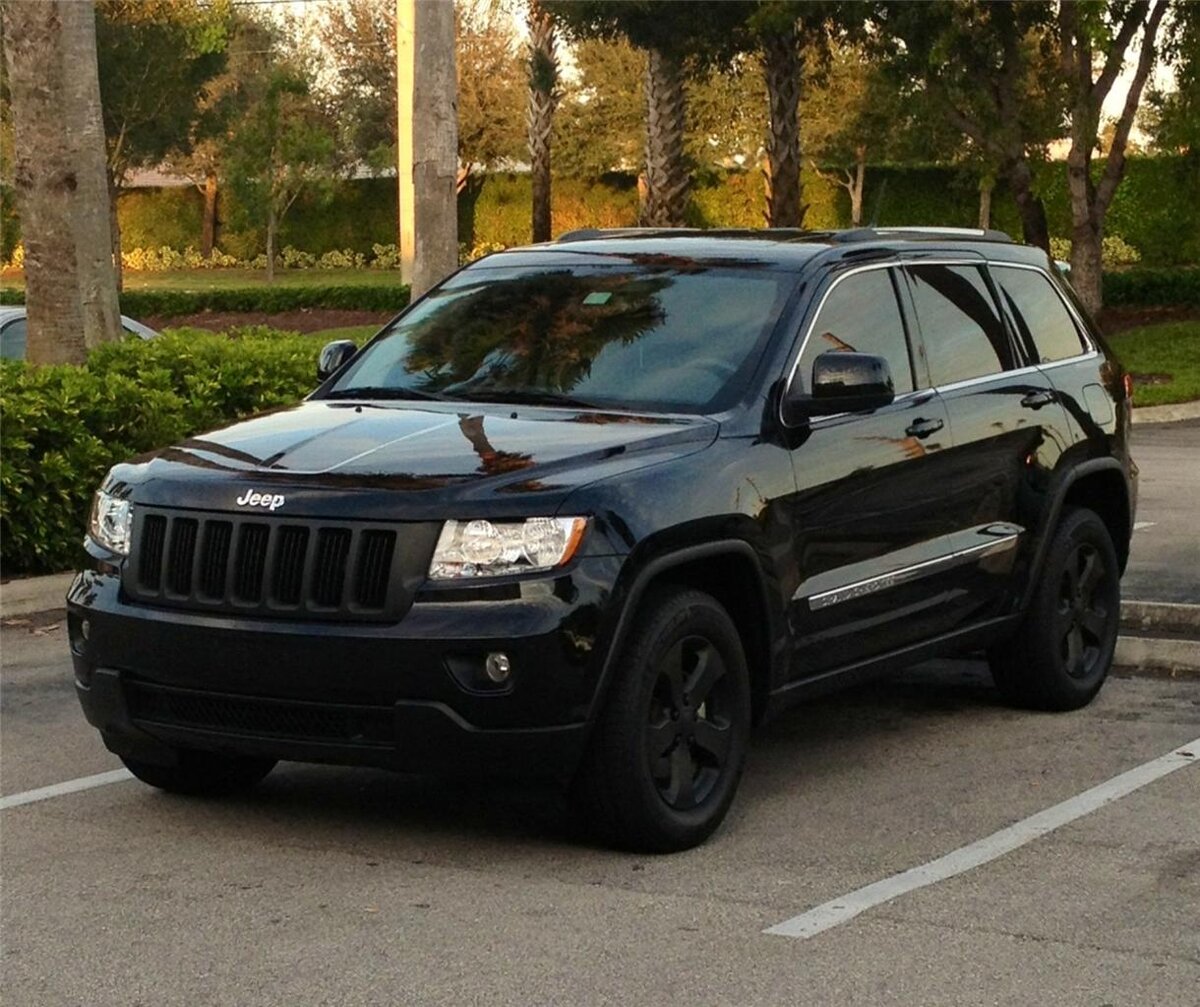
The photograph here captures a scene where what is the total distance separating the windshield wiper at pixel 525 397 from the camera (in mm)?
7277

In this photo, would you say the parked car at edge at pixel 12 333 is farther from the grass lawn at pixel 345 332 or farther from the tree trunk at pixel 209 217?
the tree trunk at pixel 209 217

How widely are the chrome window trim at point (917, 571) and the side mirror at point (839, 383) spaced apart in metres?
0.59

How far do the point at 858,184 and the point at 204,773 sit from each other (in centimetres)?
4822

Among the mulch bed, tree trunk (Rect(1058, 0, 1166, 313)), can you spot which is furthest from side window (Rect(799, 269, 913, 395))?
the mulch bed

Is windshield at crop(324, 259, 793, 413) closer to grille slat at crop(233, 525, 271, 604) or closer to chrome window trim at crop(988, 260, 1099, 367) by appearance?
grille slat at crop(233, 525, 271, 604)

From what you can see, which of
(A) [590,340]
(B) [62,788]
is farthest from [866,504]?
(B) [62,788]

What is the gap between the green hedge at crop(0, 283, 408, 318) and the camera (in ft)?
160

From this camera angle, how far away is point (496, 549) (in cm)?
624

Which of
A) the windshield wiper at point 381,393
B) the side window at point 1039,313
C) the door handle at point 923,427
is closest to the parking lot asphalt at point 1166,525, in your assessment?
the side window at point 1039,313

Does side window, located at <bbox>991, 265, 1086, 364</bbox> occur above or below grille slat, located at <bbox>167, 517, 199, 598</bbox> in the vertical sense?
above

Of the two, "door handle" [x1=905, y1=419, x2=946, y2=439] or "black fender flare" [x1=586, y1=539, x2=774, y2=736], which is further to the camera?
"door handle" [x1=905, y1=419, x2=946, y2=439]

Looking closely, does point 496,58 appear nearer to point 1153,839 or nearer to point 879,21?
point 879,21

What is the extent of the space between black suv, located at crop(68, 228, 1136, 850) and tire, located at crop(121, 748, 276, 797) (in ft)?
Answer: 0.05

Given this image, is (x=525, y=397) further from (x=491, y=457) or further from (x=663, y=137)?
(x=663, y=137)
